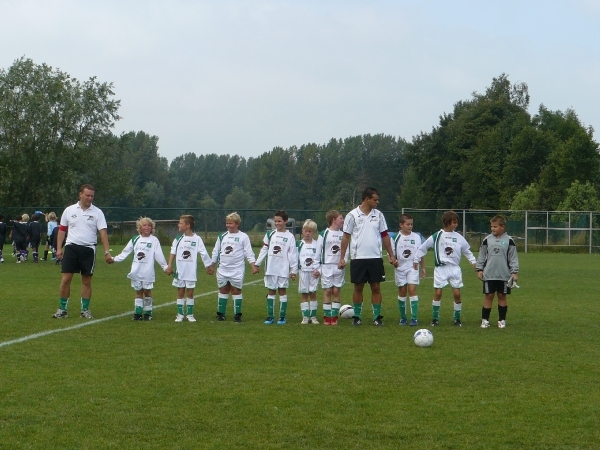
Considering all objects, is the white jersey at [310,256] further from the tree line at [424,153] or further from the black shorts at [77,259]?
the tree line at [424,153]

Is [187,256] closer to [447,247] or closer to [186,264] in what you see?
[186,264]

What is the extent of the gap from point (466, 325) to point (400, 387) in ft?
17.3

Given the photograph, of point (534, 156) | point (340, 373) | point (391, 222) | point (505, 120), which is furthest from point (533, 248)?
point (340, 373)

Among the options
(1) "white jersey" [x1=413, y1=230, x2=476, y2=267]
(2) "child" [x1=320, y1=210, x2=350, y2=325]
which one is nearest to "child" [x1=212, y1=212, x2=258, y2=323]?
(2) "child" [x1=320, y1=210, x2=350, y2=325]

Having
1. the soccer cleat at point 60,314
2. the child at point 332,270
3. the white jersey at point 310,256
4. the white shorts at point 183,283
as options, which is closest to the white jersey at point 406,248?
the child at point 332,270

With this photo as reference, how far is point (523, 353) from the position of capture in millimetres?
9797

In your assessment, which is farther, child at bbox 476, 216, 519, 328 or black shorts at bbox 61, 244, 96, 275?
black shorts at bbox 61, 244, 96, 275

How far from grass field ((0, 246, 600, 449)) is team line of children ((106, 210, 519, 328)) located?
405 millimetres

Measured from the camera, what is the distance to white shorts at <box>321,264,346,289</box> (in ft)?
41.2

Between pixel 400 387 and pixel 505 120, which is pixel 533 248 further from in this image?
pixel 400 387

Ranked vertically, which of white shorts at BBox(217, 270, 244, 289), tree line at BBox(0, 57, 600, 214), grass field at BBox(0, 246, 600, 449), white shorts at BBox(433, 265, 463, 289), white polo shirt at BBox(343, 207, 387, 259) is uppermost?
tree line at BBox(0, 57, 600, 214)

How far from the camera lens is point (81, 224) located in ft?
40.8

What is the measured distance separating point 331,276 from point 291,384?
4.96 metres

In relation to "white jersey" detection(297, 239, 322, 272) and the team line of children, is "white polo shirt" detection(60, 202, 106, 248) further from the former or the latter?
"white jersey" detection(297, 239, 322, 272)
